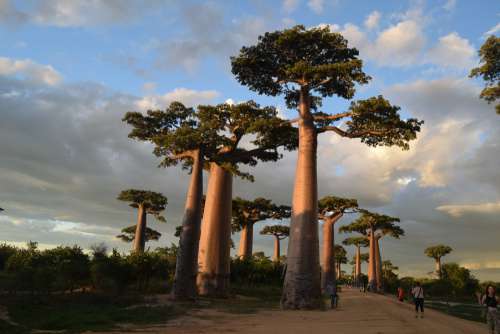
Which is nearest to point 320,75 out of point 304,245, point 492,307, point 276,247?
point 304,245

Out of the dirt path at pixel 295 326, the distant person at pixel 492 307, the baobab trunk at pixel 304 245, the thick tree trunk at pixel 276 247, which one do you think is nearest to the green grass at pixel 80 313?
the dirt path at pixel 295 326

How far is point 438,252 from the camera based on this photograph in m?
61.5

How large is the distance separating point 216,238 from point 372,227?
30270 millimetres

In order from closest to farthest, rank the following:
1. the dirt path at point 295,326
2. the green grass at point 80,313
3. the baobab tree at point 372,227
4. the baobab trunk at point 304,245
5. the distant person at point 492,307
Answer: the distant person at point 492,307 < the dirt path at point 295,326 < the green grass at point 80,313 < the baobab trunk at point 304,245 < the baobab tree at point 372,227

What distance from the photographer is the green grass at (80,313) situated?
1359 cm

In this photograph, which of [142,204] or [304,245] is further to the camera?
[142,204]

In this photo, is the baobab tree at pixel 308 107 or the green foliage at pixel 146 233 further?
the green foliage at pixel 146 233

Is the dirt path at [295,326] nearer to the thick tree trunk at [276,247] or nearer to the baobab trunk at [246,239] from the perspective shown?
the baobab trunk at [246,239]

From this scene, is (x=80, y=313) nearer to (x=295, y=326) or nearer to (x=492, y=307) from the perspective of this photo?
(x=295, y=326)

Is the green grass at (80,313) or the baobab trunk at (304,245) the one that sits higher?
the baobab trunk at (304,245)

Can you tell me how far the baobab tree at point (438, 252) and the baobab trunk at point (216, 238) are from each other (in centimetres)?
4404

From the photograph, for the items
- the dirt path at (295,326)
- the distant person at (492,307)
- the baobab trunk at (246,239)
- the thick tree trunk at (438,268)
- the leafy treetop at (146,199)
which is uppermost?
the leafy treetop at (146,199)

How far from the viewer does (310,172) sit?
21.0 m

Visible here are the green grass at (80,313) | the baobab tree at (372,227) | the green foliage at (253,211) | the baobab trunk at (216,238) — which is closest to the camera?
the green grass at (80,313)
